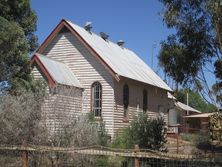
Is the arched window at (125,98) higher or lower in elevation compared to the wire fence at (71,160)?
higher

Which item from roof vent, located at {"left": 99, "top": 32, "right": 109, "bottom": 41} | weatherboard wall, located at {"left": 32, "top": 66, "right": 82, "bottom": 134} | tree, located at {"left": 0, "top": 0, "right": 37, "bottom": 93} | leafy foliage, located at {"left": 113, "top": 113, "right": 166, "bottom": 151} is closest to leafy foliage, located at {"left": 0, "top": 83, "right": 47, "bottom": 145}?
weatherboard wall, located at {"left": 32, "top": 66, "right": 82, "bottom": 134}

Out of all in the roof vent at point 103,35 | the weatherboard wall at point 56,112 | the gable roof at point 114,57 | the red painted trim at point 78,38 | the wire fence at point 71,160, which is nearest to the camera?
the wire fence at point 71,160

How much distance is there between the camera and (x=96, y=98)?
28953 mm

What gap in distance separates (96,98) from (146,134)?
8.21 meters

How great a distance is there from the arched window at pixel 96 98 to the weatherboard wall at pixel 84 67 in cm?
24

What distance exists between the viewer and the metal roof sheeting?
29.1 metres

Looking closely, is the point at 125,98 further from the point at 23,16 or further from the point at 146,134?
the point at 23,16

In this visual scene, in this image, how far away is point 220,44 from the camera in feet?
60.6

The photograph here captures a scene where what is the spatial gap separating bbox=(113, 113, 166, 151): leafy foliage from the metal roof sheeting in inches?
227

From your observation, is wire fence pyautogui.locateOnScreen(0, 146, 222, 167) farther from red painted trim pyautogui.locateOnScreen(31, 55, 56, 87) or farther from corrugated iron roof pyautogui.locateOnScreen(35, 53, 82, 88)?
corrugated iron roof pyautogui.locateOnScreen(35, 53, 82, 88)

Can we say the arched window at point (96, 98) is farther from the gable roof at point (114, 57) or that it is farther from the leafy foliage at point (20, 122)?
the leafy foliage at point (20, 122)

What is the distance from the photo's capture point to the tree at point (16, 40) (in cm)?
1859

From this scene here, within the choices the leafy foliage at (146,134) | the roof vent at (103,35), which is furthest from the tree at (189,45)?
the roof vent at (103,35)

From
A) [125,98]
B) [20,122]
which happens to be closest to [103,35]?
[125,98]
